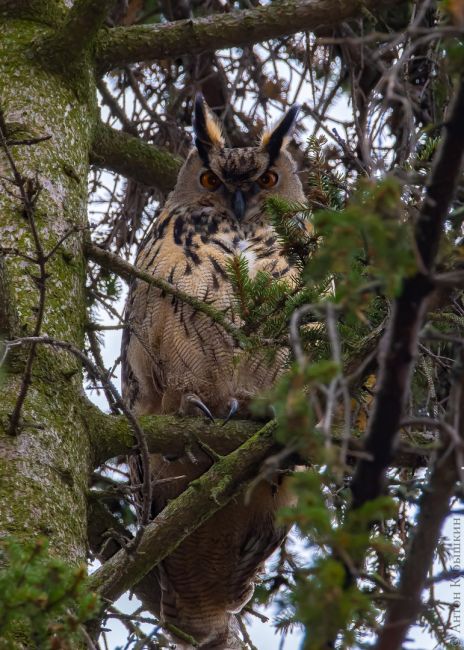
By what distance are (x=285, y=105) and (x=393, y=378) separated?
328 centimetres

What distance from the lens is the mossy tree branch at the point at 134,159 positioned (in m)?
3.62

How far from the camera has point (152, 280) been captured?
2.84 m

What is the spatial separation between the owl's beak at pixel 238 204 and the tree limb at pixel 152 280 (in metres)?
0.77

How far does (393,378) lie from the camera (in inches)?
48.8

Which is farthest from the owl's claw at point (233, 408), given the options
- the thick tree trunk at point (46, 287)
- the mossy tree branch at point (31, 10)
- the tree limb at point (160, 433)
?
the mossy tree branch at point (31, 10)

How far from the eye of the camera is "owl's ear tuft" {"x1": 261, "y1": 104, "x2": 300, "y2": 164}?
157 inches

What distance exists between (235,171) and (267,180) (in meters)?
0.16

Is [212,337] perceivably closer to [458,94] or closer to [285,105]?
[285,105]

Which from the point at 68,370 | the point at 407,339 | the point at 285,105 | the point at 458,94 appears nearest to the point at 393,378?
the point at 407,339

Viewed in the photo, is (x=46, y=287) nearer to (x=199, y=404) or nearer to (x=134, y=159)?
(x=199, y=404)

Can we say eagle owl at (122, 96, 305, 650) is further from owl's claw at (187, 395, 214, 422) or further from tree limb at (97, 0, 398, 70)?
tree limb at (97, 0, 398, 70)

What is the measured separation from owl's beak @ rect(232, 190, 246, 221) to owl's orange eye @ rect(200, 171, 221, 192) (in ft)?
0.36

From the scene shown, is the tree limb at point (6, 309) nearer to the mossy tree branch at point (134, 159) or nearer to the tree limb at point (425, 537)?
the mossy tree branch at point (134, 159)

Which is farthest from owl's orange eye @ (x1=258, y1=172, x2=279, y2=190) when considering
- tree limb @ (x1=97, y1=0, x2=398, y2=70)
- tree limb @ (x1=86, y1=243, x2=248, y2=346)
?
tree limb @ (x1=86, y1=243, x2=248, y2=346)
